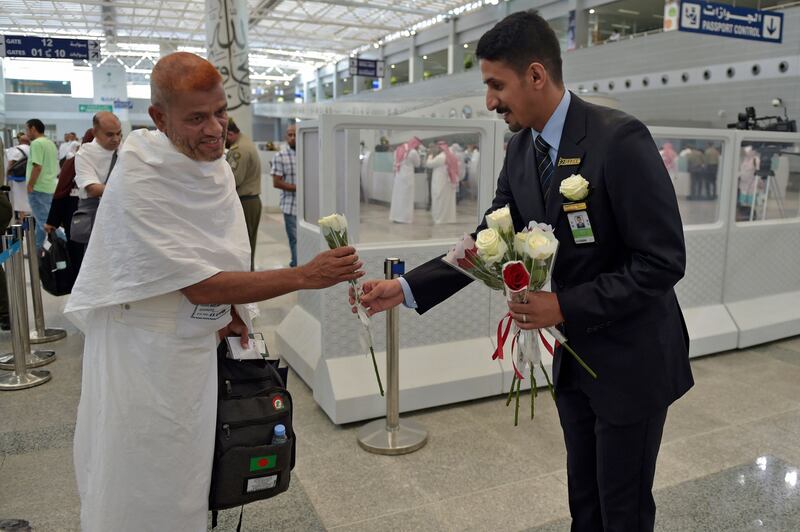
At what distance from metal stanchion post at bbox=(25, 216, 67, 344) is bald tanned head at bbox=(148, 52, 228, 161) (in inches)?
161

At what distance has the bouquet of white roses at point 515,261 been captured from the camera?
1.41m

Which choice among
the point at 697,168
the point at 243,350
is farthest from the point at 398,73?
the point at 243,350

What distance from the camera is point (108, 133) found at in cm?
459

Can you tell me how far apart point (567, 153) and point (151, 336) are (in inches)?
43.8

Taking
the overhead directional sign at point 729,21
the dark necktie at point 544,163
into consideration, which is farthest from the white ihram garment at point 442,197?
the overhead directional sign at point 729,21

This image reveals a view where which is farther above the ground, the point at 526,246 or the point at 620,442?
the point at 526,246

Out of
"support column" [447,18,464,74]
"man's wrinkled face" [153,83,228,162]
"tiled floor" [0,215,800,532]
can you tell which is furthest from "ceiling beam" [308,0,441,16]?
"man's wrinkled face" [153,83,228,162]

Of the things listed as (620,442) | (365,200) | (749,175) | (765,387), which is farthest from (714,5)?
(620,442)

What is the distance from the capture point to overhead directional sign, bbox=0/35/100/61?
1300cm

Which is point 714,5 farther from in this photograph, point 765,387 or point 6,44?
point 6,44

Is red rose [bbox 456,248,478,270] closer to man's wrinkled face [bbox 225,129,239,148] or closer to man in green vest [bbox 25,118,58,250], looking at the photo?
man's wrinkled face [bbox 225,129,239,148]

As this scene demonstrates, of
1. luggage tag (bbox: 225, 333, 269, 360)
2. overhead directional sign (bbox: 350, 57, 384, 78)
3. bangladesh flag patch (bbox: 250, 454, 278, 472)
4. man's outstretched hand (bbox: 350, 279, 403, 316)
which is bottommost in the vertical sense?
bangladesh flag patch (bbox: 250, 454, 278, 472)

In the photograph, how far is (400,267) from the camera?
9.73 feet

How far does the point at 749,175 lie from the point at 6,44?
45.8ft
